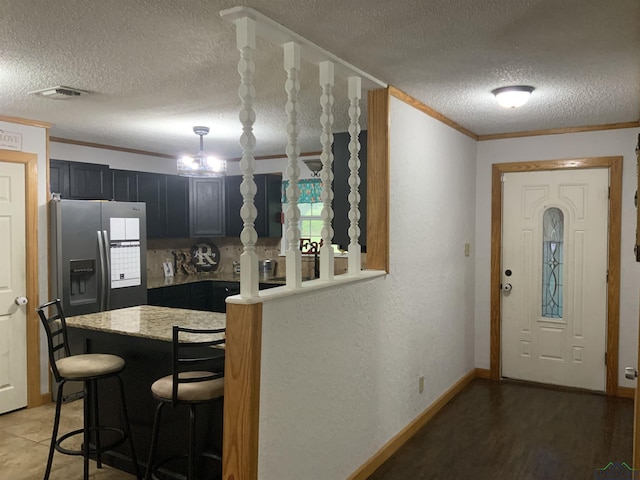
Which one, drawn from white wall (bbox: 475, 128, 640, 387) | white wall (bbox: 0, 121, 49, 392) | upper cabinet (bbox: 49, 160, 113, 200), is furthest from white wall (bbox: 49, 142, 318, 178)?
white wall (bbox: 475, 128, 640, 387)

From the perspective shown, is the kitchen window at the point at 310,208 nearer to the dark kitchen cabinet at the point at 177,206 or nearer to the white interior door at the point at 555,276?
the dark kitchen cabinet at the point at 177,206

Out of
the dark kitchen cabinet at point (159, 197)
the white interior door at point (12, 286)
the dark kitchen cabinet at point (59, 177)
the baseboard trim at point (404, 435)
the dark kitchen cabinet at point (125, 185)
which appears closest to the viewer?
the baseboard trim at point (404, 435)

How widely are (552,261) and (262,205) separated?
3196mm

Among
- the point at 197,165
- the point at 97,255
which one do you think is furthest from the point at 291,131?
the point at 97,255

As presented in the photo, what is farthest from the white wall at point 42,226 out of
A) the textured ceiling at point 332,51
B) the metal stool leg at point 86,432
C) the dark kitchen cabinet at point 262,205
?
the dark kitchen cabinet at point 262,205

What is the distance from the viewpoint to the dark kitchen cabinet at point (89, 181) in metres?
4.97

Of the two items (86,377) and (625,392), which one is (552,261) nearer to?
(625,392)

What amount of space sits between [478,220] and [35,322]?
4.04m

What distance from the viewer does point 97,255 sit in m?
4.60

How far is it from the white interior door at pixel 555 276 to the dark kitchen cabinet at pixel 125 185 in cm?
377

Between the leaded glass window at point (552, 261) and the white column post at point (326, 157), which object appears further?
the leaded glass window at point (552, 261)

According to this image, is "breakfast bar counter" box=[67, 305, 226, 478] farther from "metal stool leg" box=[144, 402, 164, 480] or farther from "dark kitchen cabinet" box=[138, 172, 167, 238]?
"dark kitchen cabinet" box=[138, 172, 167, 238]

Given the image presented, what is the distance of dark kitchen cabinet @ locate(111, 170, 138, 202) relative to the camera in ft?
17.7

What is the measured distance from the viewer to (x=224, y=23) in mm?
2248
